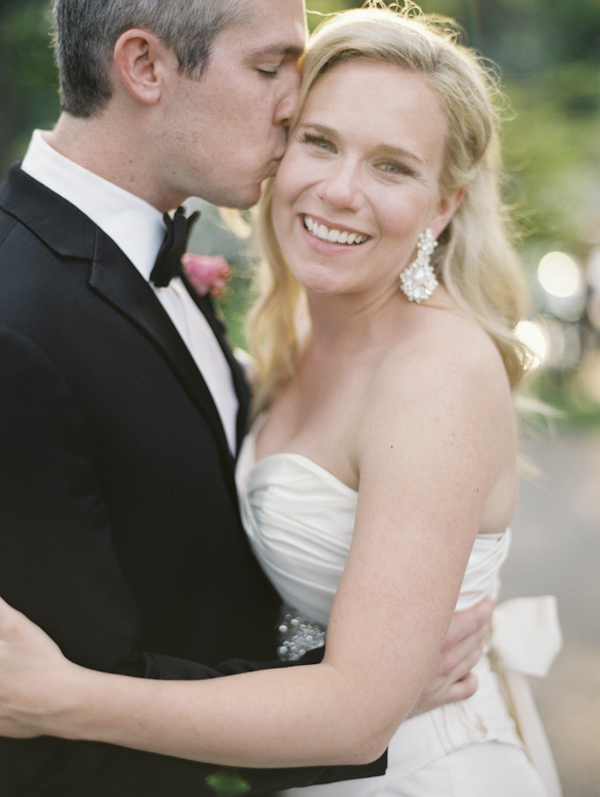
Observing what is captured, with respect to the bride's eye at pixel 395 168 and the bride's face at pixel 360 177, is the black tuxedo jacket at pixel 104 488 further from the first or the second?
the bride's eye at pixel 395 168

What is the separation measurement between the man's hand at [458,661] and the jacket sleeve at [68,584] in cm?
29

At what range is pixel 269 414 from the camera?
8.82ft

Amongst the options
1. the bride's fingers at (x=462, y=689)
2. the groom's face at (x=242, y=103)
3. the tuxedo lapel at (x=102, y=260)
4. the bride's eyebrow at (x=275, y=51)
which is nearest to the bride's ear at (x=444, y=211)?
the groom's face at (x=242, y=103)

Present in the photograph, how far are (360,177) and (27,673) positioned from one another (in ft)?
4.95

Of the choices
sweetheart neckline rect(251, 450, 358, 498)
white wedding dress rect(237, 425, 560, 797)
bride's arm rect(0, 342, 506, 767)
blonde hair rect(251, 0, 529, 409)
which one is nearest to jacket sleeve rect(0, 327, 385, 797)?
bride's arm rect(0, 342, 506, 767)

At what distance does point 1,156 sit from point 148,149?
6946 millimetres

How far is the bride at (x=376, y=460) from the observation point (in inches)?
59.1

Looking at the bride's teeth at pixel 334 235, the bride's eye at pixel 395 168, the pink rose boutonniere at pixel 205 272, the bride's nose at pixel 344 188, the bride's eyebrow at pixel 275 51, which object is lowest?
the pink rose boutonniere at pixel 205 272

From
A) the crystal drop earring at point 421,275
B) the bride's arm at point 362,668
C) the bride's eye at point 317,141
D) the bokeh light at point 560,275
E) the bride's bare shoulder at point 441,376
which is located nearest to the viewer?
the bride's arm at point 362,668

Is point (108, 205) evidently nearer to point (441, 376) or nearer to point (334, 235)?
point (334, 235)

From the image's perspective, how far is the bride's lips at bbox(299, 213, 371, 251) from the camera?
2.05 metres

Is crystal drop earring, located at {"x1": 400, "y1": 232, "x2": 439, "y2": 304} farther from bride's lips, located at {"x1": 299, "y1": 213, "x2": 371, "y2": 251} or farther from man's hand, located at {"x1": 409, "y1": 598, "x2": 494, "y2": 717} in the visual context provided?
man's hand, located at {"x1": 409, "y1": 598, "x2": 494, "y2": 717}

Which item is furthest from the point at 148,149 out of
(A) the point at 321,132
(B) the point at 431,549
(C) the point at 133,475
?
(B) the point at 431,549

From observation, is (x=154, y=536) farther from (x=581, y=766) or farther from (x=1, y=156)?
(x=1, y=156)
